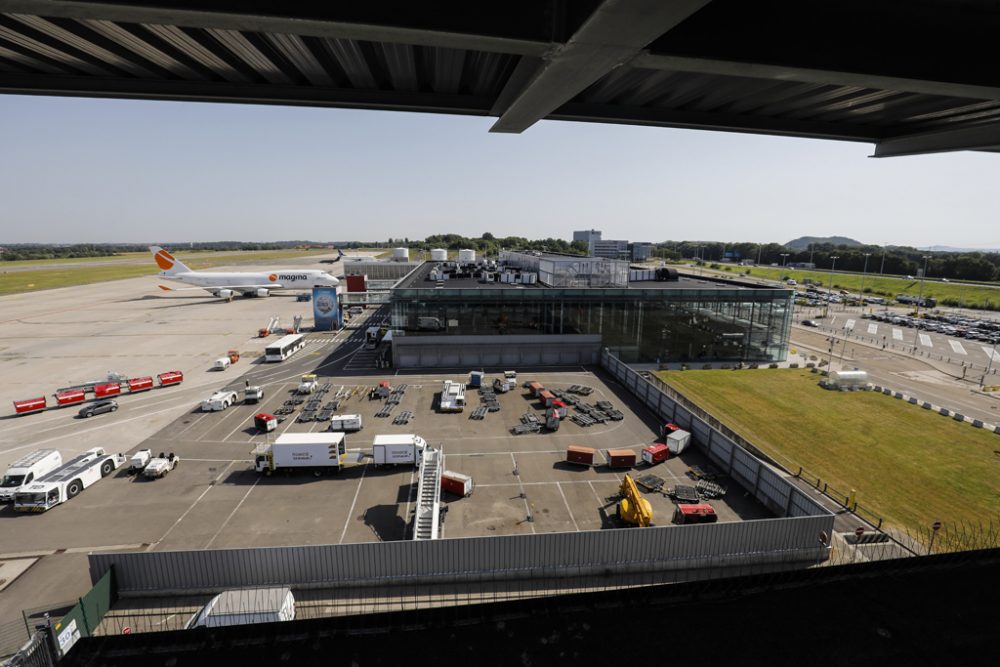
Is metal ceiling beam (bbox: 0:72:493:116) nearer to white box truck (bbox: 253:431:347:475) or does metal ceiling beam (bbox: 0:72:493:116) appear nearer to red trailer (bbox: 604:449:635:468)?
white box truck (bbox: 253:431:347:475)

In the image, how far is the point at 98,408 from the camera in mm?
41250

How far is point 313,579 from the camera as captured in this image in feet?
68.5

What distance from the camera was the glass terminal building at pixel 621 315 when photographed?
186 ft

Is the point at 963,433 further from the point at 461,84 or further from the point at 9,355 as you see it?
the point at 9,355

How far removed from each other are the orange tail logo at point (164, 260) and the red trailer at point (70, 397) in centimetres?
7768

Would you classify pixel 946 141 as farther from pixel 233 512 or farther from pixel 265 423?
pixel 265 423

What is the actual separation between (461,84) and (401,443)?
83.6ft

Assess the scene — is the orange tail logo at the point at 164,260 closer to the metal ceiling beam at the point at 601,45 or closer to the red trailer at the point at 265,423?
the red trailer at the point at 265,423

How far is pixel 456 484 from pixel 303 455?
11382mm

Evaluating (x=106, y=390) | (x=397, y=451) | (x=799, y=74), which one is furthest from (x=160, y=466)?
(x=799, y=74)

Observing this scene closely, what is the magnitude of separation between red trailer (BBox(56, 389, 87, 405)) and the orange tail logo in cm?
7768

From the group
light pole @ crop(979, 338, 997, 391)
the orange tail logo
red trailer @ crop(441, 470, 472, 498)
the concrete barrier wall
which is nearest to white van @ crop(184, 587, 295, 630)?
the concrete barrier wall

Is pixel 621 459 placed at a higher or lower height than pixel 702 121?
lower

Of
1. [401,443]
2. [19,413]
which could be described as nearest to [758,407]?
[401,443]
